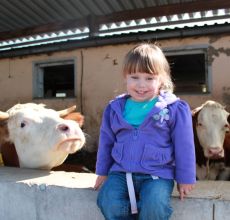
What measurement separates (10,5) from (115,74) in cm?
258

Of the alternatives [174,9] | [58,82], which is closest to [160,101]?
[174,9]

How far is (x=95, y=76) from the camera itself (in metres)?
8.27

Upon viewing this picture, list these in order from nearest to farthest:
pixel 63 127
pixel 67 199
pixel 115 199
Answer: pixel 115 199 < pixel 67 199 < pixel 63 127

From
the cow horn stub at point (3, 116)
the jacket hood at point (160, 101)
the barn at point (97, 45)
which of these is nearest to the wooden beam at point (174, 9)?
the barn at point (97, 45)

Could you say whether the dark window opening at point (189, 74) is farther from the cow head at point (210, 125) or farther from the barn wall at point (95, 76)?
the cow head at point (210, 125)

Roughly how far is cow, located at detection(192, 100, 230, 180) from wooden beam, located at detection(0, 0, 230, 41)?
9.03 ft

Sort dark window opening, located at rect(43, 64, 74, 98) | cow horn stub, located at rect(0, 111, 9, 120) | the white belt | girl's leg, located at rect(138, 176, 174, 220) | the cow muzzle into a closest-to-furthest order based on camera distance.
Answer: girl's leg, located at rect(138, 176, 174, 220)
the white belt
cow horn stub, located at rect(0, 111, 9, 120)
the cow muzzle
dark window opening, located at rect(43, 64, 74, 98)

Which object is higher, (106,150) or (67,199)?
(106,150)

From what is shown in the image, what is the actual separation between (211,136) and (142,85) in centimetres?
309

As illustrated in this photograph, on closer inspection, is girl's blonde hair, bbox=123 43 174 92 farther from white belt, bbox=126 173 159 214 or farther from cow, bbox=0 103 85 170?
cow, bbox=0 103 85 170

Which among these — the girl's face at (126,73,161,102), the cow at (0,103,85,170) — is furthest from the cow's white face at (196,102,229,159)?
the girl's face at (126,73,161,102)

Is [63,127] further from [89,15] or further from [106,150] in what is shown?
[89,15]

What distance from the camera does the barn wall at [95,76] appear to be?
709cm

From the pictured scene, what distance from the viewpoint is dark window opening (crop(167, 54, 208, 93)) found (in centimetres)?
1128
